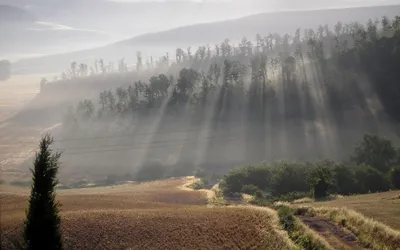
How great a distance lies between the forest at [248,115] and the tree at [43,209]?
7848 cm

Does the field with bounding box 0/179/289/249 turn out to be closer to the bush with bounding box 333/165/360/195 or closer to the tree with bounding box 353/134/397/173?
the bush with bounding box 333/165/360/195

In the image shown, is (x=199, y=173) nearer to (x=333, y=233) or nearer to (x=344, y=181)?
(x=344, y=181)

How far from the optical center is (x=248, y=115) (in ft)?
528

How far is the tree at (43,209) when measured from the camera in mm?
24266

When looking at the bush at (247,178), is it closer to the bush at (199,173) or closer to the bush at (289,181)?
the bush at (289,181)

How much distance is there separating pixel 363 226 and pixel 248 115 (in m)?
127

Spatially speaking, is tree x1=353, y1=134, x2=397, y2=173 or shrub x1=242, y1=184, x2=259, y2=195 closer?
shrub x1=242, y1=184, x2=259, y2=195

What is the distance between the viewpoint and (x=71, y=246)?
100 feet

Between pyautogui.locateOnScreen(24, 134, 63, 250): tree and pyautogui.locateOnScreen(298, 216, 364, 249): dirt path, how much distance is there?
2153 cm

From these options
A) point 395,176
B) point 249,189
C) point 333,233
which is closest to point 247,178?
point 249,189

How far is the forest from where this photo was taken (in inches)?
5305

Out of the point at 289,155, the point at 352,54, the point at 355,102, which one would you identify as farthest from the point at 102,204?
the point at 352,54

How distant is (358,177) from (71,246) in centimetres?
6205

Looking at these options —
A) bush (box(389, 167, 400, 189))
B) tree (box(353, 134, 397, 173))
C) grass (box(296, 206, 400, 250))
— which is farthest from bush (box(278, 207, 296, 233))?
tree (box(353, 134, 397, 173))
